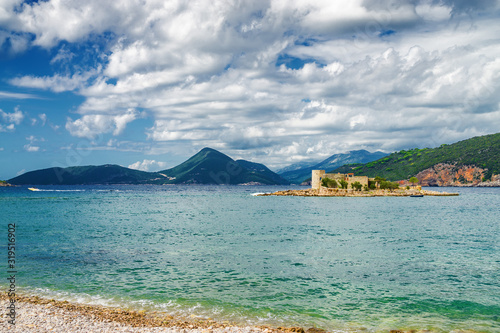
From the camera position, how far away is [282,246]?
34.2 m

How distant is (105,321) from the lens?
14.0 m

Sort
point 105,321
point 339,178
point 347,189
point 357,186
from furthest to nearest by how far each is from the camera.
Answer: point 339,178, point 357,186, point 347,189, point 105,321

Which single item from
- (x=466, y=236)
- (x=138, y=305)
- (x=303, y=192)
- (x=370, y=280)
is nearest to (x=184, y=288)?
(x=138, y=305)

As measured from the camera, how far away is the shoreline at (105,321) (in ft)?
43.4

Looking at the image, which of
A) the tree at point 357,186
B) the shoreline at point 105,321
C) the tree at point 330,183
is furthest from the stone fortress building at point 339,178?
the shoreline at point 105,321

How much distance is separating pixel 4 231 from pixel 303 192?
12405cm

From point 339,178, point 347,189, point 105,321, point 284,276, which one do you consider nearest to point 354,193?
point 347,189

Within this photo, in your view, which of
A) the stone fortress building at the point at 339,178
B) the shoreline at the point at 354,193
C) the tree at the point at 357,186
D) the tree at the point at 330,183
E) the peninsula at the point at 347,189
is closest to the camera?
the shoreline at the point at 354,193

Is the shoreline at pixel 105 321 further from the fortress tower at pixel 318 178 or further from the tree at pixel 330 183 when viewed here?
the fortress tower at pixel 318 178

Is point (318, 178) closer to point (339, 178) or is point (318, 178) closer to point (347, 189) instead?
point (339, 178)

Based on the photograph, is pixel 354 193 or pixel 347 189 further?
pixel 347 189

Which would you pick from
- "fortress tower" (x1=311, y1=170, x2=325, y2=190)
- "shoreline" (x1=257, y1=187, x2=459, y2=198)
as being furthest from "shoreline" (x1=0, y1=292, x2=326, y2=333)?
"fortress tower" (x1=311, y1=170, x2=325, y2=190)

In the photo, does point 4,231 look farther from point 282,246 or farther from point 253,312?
point 253,312

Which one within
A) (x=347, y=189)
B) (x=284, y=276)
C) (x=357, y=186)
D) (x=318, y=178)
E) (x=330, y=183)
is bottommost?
(x=284, y=276)
